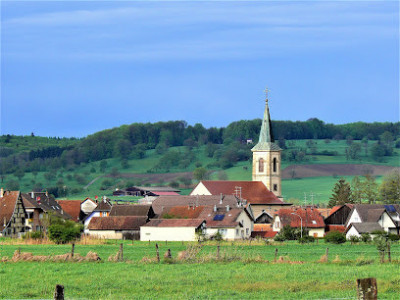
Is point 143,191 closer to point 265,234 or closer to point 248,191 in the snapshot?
point 248,191

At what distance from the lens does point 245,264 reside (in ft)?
115

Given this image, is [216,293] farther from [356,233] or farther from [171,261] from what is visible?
[356,233]

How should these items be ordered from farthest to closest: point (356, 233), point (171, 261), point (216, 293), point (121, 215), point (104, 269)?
point (121, 215)
point (356, 233)
point (171, 261)
point (104, 269)
point (216, 293)

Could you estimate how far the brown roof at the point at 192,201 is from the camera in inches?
3600

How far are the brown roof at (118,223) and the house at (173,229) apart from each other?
201 centimetres

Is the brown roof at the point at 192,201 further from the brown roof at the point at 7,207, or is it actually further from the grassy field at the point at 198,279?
the grassy field at the point at 198,279

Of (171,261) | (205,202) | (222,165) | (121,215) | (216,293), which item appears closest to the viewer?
(216,293)

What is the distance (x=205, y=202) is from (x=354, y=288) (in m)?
66.5

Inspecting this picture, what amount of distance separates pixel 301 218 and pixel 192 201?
62.1 feet

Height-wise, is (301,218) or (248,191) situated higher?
(248,191)

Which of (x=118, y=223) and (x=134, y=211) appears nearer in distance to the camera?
(x=118, y=223)

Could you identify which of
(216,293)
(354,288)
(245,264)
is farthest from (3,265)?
(354,288)

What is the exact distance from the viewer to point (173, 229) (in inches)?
2945

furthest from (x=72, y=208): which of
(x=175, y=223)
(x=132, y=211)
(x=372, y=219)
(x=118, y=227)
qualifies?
(x=372, y=219)
